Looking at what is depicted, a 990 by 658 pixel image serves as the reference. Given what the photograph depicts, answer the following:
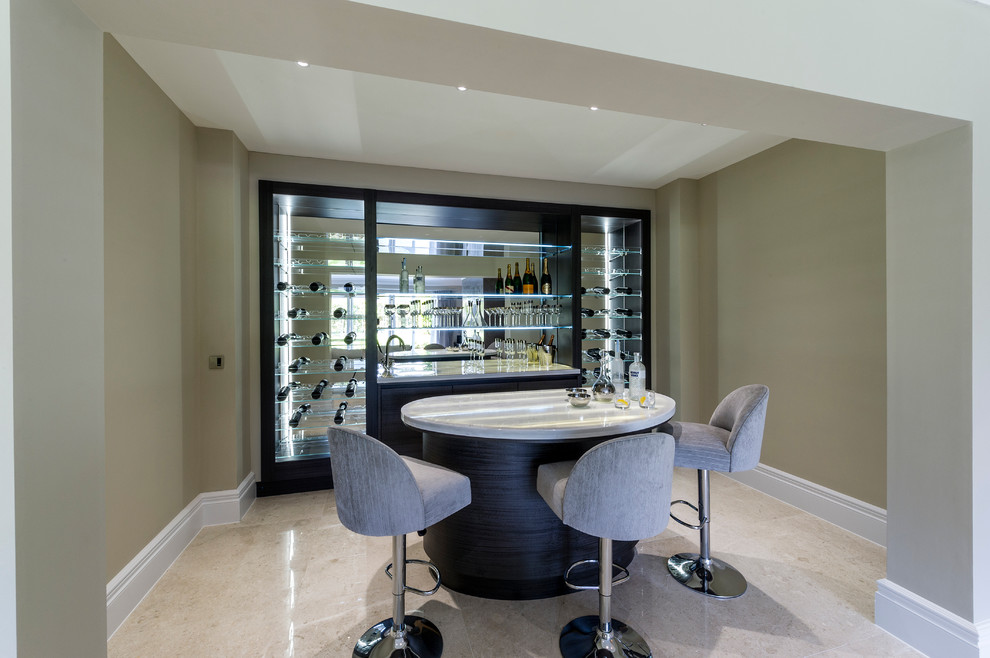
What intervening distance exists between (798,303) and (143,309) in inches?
162

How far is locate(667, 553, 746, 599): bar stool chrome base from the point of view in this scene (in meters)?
2.18

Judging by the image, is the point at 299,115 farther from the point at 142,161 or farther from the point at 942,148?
the point at 942,148

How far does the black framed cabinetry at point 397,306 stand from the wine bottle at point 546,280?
0.02 metres

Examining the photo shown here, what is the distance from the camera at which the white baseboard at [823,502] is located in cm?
267

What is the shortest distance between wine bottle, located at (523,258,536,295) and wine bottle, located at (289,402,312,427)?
2233 mm

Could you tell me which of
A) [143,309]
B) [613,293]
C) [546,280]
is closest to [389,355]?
[546,280]

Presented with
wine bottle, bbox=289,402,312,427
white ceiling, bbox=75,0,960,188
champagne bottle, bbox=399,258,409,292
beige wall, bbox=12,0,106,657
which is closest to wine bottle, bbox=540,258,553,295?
white ceiling, bbox=75,0,960,188

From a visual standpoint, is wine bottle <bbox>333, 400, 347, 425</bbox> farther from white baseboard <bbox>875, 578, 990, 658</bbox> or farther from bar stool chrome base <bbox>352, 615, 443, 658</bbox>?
white baseboard <bbox>875, 578, 990, 658</bbox>

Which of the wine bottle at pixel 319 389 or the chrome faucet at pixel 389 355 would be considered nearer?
the wine bottle at pixel 319 389

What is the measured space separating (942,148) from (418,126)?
267 centimetres

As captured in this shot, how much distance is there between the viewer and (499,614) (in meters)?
2.02

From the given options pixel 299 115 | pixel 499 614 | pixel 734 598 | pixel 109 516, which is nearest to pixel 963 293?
pixel 734 598

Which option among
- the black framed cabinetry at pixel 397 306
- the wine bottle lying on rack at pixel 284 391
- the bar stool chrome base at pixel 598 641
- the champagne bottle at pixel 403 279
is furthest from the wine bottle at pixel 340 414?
the bar stool chrome base at pixel 598 641

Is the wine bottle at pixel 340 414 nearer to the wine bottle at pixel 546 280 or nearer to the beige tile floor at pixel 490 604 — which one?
the beige tile floor at pixel 490 604
